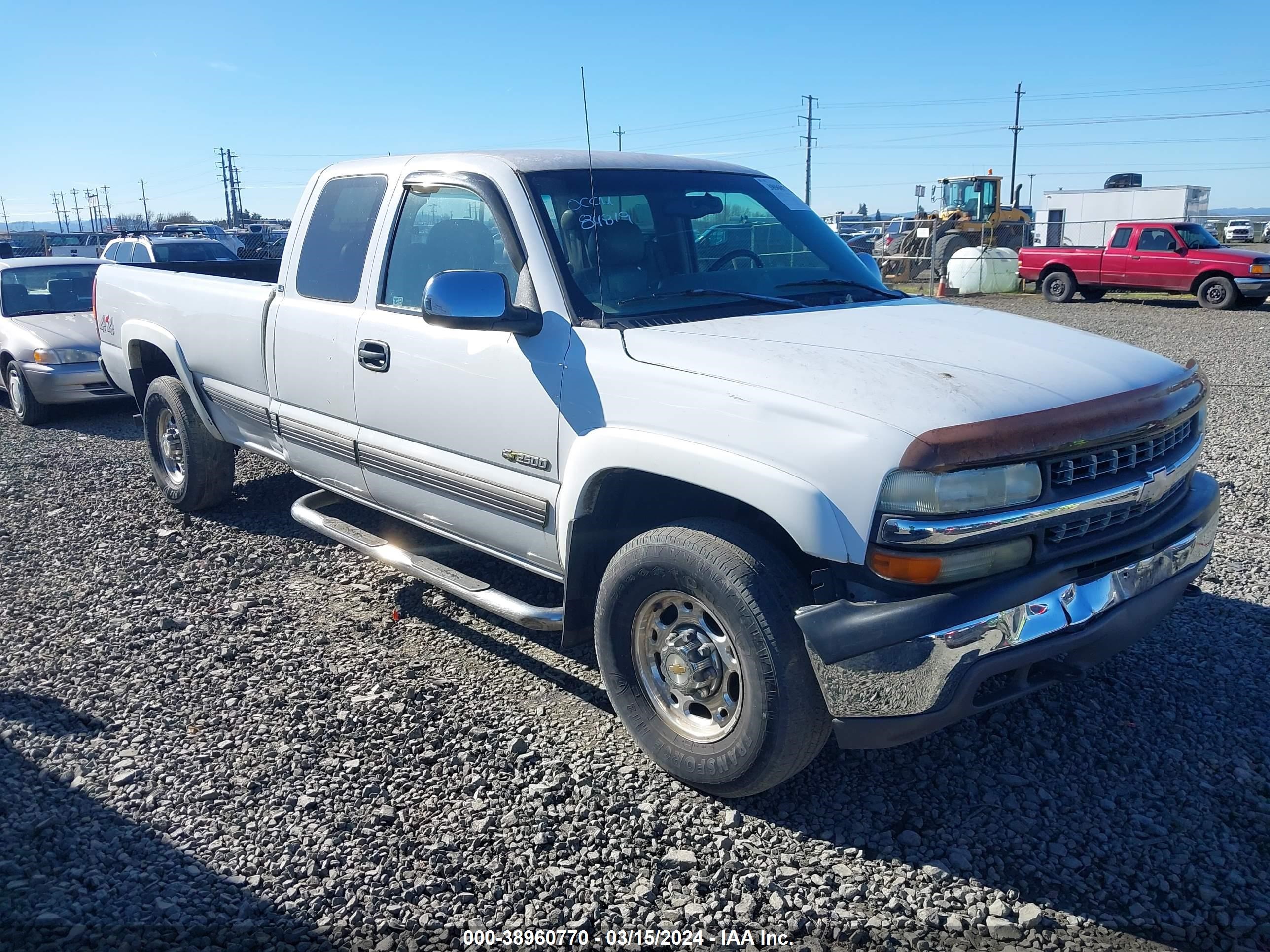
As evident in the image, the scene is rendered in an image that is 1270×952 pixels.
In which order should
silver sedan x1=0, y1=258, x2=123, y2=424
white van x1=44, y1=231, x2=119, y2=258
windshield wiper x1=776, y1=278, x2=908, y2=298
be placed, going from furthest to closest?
white van x1=44, y1=231, x2=119, y2=258
silver sedan x1=0, y1=258, x2=123, y2=424
windshield wiper x1=776, y1=278, x2=908, y2=298

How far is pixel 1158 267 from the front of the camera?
20.4 meters

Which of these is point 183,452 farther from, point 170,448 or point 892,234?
point 892,234

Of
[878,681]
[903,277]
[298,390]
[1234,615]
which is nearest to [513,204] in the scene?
[298,390]

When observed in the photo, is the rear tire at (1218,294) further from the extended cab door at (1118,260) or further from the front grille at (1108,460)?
the front grille at (1108,460)

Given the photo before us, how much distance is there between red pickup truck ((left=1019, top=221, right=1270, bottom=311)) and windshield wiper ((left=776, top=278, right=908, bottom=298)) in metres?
18.5

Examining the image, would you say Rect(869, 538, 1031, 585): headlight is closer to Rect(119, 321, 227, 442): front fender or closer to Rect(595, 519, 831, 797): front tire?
Rect(595, 519, 831, 797): front tire

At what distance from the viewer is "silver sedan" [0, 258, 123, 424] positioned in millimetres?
9625

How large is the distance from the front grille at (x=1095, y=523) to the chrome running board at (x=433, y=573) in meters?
1.66

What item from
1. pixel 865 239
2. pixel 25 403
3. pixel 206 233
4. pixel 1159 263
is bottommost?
pixel 865 239

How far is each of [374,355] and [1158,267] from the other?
2031cm

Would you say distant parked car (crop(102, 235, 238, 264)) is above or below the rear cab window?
below

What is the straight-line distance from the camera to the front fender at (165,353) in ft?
19.1

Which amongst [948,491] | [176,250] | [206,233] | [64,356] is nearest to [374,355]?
[948,491]

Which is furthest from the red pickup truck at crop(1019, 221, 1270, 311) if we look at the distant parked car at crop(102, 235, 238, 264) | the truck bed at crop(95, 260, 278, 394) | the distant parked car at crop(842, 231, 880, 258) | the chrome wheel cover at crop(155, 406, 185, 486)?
the chrome wheel cover at crop(155, 406, 185, 486)
